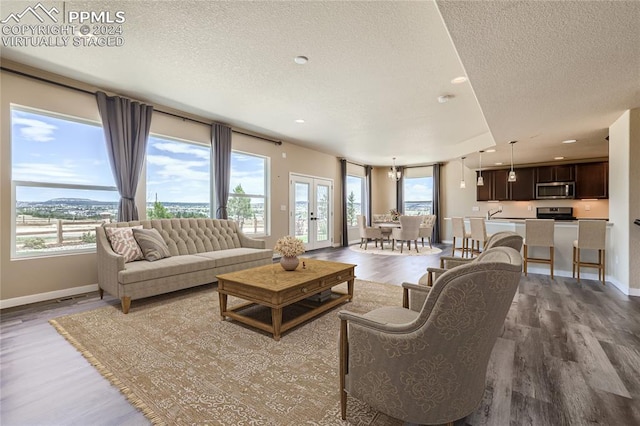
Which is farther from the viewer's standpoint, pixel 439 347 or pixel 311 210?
pixel 311 210

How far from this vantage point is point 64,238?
3.96m

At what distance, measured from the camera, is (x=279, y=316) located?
2.57 m

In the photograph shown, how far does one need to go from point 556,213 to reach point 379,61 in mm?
7892

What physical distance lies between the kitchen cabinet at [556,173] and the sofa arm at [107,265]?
9.84 metres

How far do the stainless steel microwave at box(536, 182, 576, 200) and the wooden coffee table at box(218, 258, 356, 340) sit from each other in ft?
24.4

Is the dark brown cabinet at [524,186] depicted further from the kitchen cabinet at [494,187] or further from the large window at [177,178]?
the large window at [177,178]

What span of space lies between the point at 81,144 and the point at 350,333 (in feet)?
15.2

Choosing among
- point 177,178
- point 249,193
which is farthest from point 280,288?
point 249,193

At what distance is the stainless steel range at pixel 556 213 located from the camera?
796cm

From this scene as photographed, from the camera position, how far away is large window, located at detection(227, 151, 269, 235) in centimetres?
620

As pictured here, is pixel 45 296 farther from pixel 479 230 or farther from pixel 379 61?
pixel 479 230

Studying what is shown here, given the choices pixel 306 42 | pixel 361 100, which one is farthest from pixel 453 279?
pixel 361 100

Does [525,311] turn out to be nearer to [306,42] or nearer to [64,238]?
[306,42]

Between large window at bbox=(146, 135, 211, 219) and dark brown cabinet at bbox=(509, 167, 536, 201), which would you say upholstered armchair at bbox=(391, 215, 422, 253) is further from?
large window at bbox=(146, 135, 211, 219)
